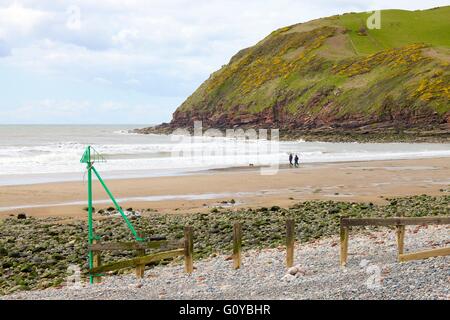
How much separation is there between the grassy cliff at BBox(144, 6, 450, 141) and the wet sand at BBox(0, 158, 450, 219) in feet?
194

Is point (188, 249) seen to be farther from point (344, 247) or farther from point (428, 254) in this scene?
point (428, 254)

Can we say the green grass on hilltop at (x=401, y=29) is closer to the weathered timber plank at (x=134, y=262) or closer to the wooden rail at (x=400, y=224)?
the wooden rail at (x=400, y=224)

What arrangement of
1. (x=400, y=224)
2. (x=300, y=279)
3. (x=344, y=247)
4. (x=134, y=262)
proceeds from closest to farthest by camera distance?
(x=300, y=279) → (x=400, y=224) → (x=134, y=262) → (x=344, y=247)

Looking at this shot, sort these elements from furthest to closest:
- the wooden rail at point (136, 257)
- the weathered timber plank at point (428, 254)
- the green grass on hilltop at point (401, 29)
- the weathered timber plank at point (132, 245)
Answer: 1. the green grass on hilltop at point (401, 29)
2. the weathered timber plank at point (132, 245)
3. the wooden rail at point (136, 257)
4. the weathered timber plank at point (428, 254)

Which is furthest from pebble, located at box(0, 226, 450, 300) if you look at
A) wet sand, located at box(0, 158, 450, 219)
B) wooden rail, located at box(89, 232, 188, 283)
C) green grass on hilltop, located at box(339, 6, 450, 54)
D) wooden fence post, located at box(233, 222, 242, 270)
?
green grass on hilltop, located at box(339, 6, 450, 54)

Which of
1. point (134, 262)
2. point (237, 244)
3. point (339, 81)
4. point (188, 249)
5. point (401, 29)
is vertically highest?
point (401, 29)

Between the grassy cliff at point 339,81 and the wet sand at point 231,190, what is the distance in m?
59.2

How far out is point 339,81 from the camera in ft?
409

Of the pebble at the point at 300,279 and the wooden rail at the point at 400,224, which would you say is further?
the wooden rail at the point at 400,224

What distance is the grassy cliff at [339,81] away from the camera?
350ft

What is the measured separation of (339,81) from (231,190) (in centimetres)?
9536

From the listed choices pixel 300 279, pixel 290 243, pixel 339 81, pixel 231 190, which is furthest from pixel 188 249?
pixel 339 81

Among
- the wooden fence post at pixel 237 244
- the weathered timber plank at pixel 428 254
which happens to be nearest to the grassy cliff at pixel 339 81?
A: the wooden fence post at pixel 237 244
